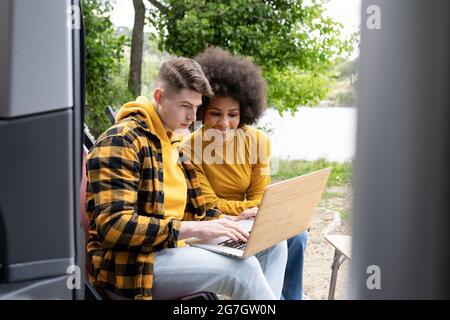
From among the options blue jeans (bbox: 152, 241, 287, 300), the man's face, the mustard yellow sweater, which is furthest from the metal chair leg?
the man's face

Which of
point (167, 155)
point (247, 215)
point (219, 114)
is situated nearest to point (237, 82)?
point (219, 114)

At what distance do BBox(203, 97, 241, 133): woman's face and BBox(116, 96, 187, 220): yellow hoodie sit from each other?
467mm

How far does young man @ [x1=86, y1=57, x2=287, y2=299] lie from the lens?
4.98 ft

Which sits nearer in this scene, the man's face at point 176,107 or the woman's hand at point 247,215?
the man's face at point 176,107

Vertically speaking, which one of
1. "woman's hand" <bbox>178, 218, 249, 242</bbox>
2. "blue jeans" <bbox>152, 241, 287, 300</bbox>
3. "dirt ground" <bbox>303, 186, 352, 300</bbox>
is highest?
"woman's hand" <bbox>178, 218, 249, 242</bbox>

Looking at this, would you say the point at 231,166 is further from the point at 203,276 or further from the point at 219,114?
the point at 203,276

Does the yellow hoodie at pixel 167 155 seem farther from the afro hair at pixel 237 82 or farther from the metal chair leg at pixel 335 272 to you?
the metal chair leg at pixel 335 272

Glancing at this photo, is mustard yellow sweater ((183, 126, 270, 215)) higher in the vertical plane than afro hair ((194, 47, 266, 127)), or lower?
lower

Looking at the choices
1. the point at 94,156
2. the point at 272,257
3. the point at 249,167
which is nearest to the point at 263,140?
the point at 249,167

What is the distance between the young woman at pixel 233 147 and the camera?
226 centimetres

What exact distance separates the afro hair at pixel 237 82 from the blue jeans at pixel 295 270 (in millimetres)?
517

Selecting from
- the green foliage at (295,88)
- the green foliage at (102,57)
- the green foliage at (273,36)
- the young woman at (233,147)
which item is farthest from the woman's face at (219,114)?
the green foliage at (295,88)

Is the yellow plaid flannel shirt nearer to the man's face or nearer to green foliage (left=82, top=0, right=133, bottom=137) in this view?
the man's face

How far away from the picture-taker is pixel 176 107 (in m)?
1.75
